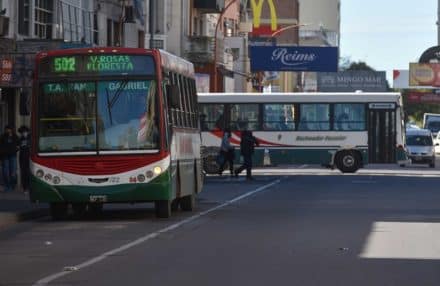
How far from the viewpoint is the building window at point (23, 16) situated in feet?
132

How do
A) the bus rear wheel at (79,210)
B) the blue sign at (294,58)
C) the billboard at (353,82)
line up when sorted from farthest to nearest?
the billboard at (353,82)
the blue sign at (294,58)
the bus rear wheel at (79,210)

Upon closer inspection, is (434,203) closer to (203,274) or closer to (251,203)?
(251,203)

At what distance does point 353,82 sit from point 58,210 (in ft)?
335

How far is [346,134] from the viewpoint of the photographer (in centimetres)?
5091

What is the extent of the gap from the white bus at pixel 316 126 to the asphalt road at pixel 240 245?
1830 cm

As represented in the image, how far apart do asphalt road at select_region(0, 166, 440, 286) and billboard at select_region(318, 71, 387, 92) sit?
91708mm

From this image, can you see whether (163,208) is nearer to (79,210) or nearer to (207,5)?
(79,210)

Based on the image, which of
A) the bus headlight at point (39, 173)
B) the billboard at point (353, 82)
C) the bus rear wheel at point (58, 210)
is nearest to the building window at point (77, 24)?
the bus rear wheel at point (58, 210)

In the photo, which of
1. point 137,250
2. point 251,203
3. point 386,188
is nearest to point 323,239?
point 137,250

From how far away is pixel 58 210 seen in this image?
2500 cm

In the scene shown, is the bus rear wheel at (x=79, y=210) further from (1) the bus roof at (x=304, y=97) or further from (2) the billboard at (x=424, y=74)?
(2) the billboard at (x=424, y=74)

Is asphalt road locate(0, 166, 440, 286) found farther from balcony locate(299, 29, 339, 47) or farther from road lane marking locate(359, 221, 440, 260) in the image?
balcony locate(299, 29, 339, 47)

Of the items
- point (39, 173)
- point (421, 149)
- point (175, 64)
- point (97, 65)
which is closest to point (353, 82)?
point (421, 149)

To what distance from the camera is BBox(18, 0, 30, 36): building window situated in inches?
1579
